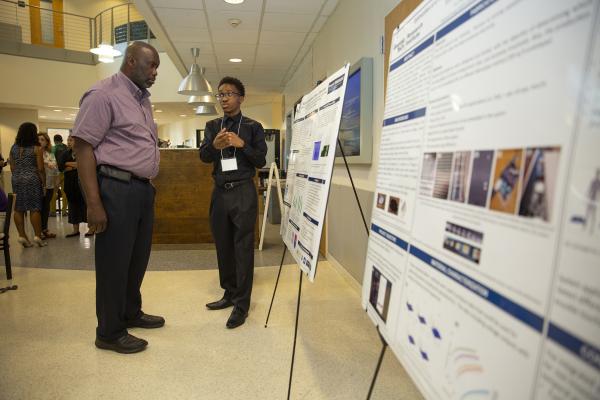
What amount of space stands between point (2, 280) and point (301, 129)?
3168 millimetres

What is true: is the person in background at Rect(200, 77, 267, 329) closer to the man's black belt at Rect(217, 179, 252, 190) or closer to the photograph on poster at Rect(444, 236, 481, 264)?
the man's black belt at Rect(217, 179, 252, 190)

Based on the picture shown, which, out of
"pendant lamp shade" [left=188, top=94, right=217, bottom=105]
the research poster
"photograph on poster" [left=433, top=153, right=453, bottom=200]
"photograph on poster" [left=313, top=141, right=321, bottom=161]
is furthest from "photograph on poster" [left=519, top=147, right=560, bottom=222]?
"pendant lamp shade" [left=188, top=94, right=217, bottom=105]

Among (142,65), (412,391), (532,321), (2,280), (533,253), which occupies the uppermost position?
(142,65)

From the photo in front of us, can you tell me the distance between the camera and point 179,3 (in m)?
4.14

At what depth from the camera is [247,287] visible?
2611 millimetres

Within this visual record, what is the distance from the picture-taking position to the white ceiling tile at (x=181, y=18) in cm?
437

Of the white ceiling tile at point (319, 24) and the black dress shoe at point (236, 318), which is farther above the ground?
the white ceiling tile at point (319, 24)

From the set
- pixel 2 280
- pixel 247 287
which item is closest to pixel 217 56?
pixel 2 280

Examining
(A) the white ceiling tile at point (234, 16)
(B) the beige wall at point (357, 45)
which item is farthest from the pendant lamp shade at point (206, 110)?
(B) the beige wall at point (357, 45)

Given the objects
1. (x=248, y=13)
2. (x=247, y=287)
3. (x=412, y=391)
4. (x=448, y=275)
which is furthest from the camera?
(x=248, y=13)

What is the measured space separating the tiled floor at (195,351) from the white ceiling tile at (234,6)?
2.86 metres

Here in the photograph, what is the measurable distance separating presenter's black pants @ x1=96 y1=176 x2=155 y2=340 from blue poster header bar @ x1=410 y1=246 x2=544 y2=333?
1.69 m

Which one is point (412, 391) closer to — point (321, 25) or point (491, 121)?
point (491, 121)

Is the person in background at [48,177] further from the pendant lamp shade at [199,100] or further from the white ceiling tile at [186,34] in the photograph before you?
the white ceiling tile at [186,34]
